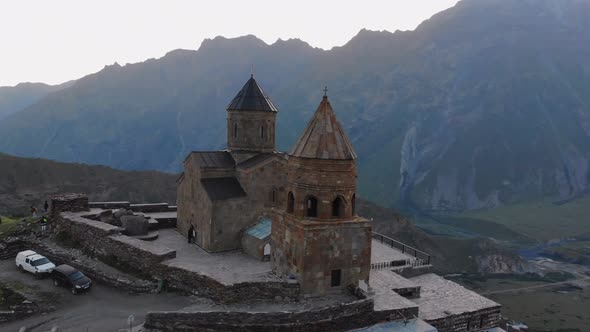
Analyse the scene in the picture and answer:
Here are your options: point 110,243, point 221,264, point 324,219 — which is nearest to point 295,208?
point 324,219

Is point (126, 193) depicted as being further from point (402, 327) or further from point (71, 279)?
point (402, 327)

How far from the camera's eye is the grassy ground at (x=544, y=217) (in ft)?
215

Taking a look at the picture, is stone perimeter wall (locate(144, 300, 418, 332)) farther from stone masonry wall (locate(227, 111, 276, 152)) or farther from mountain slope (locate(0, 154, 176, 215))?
mountain slope (locate(0, 154, 176, 215))

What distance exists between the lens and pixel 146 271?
1627cm

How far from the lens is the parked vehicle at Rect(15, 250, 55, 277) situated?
640 inches

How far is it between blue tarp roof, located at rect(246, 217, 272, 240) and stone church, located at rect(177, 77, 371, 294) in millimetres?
52

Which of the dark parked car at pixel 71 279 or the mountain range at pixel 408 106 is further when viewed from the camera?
the mountain range at pixel 408 106

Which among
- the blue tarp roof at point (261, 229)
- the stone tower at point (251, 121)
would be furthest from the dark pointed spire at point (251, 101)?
the blue tarp roof at point (261, 229)

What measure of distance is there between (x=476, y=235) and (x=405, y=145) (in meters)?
35.9

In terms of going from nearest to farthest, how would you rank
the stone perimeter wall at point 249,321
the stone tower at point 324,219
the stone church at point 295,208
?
the stone perimeter wall at point 249,321
the stone tower at point 324,219
the stone church at point 295,208

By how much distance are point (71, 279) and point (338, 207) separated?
927 cm

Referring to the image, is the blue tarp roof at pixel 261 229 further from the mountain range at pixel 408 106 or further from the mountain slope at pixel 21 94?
the mountain slope at pixel 21 94

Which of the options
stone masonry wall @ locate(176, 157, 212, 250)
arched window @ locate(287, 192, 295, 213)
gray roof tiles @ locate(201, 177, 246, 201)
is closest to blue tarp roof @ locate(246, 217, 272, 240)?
gray roof tiles @ locate(201, 177, 246, 201)

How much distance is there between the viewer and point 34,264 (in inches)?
645
